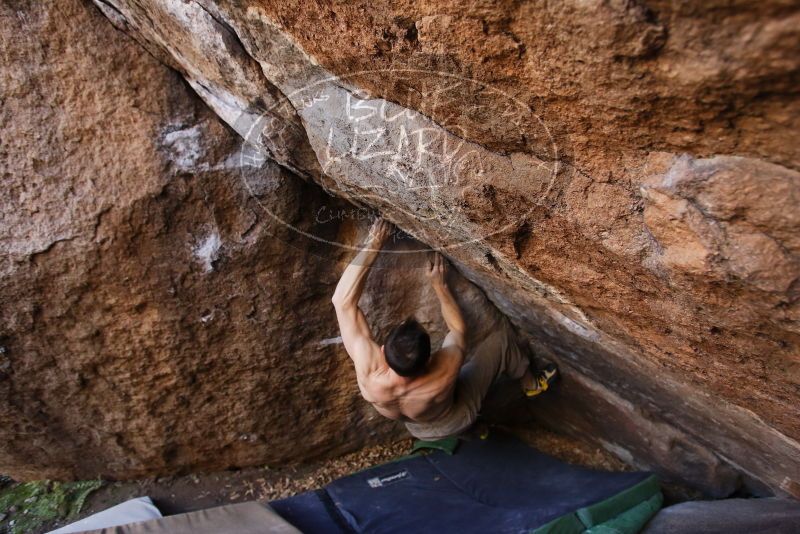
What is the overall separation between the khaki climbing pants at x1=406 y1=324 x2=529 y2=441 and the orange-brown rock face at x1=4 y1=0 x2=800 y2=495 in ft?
2.13

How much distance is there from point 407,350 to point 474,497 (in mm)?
1148

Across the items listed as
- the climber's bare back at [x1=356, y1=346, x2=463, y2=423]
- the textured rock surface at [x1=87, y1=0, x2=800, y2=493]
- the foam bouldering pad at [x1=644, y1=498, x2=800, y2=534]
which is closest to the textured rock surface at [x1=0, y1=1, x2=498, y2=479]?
the textured rock surface at [x1=87, y1=0, x2=800, y2=493]

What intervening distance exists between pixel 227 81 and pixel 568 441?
3473 millimetres

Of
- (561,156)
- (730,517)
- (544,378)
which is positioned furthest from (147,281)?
(730,517)

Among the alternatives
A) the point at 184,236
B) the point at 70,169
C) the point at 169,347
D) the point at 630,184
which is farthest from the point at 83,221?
the point at 630,184

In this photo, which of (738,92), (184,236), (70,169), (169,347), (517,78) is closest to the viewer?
(738,92)

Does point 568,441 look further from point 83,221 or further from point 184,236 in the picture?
point 83,221

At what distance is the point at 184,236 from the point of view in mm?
2615

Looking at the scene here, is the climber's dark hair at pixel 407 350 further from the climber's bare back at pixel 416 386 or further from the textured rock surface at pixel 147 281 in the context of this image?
the textured rock surface at pixel 147 281

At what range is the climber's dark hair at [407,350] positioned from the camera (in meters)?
2.64

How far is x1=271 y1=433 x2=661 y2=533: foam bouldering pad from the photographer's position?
2889 mm

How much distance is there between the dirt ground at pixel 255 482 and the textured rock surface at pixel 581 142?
1.74 metres

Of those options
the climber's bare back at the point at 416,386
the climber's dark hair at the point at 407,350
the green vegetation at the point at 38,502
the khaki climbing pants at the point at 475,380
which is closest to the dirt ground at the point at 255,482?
the green vegetation at the point at 38,502

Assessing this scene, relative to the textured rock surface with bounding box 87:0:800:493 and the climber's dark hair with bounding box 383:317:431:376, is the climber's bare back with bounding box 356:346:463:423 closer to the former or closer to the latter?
the climber's dark hair with bounding box 383:317:431:376
